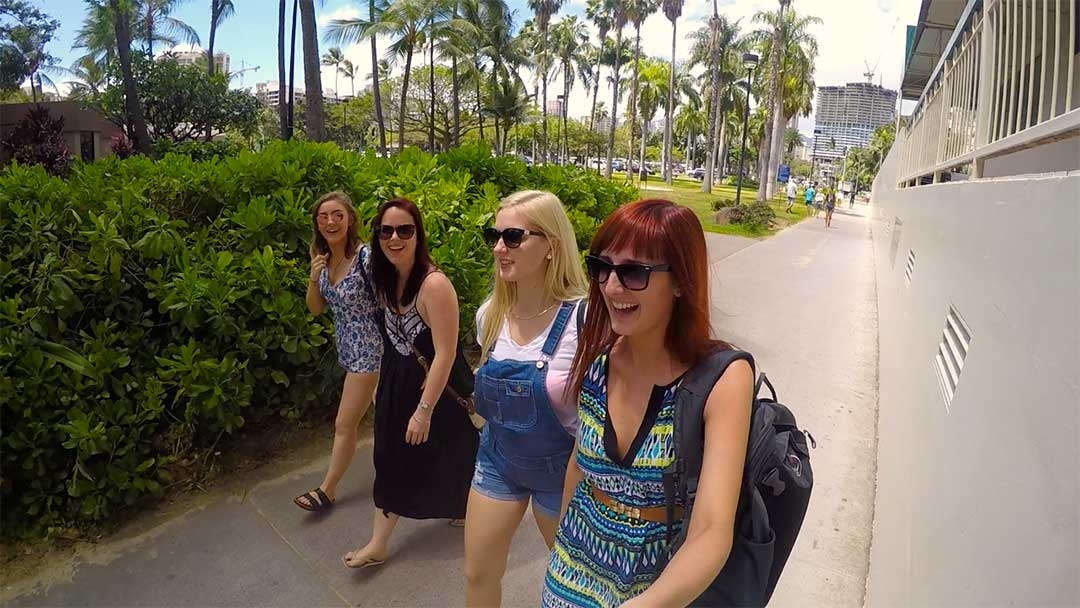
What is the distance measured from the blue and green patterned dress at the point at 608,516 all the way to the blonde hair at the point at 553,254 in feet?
2.15

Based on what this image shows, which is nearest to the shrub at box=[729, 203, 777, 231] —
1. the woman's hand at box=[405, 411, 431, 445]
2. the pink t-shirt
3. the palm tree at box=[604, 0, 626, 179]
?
the woman's hand at box=[405, 411, 431, 445]

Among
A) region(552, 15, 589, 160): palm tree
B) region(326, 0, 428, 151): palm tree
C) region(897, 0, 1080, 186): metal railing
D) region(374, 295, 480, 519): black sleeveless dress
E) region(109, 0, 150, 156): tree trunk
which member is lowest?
region(374, 295, 480, 519): black sleeveless dress

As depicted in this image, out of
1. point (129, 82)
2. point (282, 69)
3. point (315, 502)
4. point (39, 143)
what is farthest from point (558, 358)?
point (282, 69)

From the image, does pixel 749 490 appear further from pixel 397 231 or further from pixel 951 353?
pixel 397 231

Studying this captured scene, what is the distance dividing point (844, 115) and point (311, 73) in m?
127

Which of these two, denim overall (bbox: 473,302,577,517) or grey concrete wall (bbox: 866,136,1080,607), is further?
denim overall (bbox: 473,302,577,517)

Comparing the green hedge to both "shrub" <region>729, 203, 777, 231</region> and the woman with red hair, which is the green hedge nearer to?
the woman with red hair

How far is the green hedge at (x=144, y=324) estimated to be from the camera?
3.02 metres

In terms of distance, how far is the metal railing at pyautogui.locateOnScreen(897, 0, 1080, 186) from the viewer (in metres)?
1.97

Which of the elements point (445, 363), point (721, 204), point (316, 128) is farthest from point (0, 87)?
point (445, 363)

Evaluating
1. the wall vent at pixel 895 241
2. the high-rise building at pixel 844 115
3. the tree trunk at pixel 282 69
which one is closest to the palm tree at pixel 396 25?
the tree trunk at pixel 282 69

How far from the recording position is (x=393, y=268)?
9.82 ft

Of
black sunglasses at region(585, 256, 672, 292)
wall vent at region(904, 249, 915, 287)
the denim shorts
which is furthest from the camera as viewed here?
wall vent at region(904, 249, 915, 287)

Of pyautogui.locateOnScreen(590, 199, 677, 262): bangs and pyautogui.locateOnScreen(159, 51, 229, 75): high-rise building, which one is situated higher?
Answer: pyautogui.locateOnScreen(159, 51, 229, 75): high-rise building
